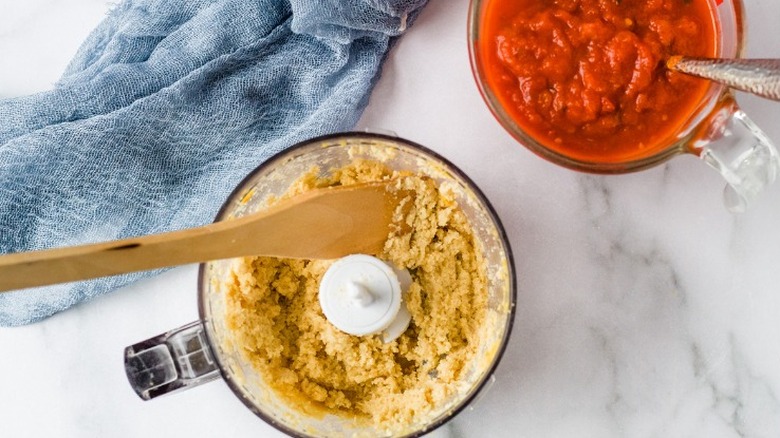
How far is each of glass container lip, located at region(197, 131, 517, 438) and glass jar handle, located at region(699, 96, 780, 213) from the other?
1.14ft

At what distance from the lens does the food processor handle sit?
122 centimetres

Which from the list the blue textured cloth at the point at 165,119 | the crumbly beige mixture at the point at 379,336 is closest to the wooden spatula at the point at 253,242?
the crumbly beige mixture at the point at 379,336

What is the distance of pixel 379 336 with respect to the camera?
1.39 metres

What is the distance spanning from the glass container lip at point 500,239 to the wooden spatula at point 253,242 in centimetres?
8

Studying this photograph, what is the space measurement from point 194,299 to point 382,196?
41 cm

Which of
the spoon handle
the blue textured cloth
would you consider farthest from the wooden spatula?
the spoon handle

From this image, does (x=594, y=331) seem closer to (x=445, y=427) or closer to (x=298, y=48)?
(x=445, y=427)

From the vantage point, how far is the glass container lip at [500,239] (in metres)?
1.27

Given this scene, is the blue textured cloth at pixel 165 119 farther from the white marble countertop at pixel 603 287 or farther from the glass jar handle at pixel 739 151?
the glass jar handle at pixel 739 151

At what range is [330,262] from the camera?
1387 millimetres

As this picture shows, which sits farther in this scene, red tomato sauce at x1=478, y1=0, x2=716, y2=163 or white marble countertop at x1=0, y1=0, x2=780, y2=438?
white marble countertop at x1=0, y1=0, x2=780, y2=438

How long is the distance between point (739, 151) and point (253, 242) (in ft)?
2.44

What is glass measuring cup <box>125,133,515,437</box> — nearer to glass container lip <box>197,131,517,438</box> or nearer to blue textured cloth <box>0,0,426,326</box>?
glass container lip <box>197,131,517,438</box>

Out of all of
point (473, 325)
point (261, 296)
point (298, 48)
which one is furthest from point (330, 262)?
point (298, 48)
